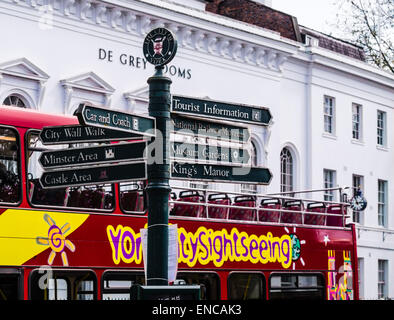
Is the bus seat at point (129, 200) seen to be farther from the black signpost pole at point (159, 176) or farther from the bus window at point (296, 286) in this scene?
the black signpost pole at point (159, 176)

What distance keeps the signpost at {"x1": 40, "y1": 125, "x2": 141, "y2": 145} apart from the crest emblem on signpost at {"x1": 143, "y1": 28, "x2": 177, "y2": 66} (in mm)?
845

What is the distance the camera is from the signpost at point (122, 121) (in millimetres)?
9258

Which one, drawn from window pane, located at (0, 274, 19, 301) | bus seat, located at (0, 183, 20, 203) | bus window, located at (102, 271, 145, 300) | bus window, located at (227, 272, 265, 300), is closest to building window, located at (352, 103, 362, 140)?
bus window, located at (227, 272, 265, 300)

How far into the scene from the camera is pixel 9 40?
24469 millimetres

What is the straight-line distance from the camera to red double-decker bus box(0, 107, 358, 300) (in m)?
12.9

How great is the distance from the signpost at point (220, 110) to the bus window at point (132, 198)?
396 centimetres

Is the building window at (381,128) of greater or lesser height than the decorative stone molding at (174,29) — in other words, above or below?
below

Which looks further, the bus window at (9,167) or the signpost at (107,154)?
the bus window at (9,167)

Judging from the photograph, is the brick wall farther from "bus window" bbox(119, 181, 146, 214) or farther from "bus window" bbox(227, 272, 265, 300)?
"bus window" bbox(119, 181, 146, 214)

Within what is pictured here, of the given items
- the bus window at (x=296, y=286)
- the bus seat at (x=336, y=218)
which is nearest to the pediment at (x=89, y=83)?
the bus seat at (x=336, y=218)

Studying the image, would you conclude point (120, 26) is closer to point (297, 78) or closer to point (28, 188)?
point (297, 78)

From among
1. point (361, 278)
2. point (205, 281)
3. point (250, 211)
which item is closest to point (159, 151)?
point (205, 281)

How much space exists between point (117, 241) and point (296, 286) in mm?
4370

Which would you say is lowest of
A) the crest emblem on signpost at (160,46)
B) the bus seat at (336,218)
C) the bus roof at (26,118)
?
the bus seat at (336,218)
